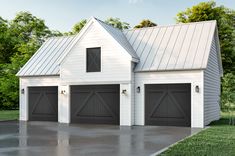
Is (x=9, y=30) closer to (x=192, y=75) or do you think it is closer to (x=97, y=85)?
(x=97, y=85)

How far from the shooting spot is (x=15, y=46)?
3412 cm

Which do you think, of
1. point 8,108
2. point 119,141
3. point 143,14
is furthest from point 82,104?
point 143,14

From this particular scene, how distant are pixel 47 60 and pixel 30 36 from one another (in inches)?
873

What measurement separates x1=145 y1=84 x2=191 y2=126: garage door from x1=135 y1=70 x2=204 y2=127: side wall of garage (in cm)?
26

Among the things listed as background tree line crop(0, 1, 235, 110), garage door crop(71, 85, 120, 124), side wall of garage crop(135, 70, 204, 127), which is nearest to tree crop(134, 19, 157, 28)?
background tree line crop(0, 1, 235, 110)

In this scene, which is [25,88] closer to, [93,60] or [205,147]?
[93,60]

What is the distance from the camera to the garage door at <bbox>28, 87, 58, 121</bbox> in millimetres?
18719

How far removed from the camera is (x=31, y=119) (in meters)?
19.4

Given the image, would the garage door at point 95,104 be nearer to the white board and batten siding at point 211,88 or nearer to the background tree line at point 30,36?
the white board and batten siding at point 211,88

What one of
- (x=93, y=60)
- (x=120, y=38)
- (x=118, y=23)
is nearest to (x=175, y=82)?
(x=120, y=38)

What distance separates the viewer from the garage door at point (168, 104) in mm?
15312

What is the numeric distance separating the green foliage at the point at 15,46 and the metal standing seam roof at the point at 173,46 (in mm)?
10878

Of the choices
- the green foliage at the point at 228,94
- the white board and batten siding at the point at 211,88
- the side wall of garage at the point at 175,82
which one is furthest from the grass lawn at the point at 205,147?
the green foliage at the point at 228,94

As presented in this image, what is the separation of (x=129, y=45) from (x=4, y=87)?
1126 cm
